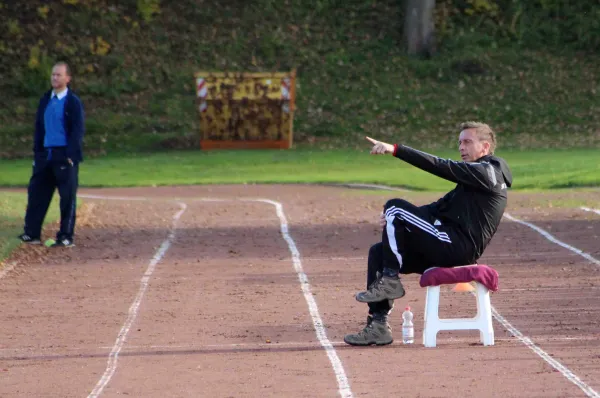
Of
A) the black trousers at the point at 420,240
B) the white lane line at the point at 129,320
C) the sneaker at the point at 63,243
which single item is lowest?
the sneaker at the point at 63,243

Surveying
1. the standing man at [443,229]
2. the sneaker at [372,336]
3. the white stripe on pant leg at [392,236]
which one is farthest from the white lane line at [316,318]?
the white stripe on pant leg at [392,236]

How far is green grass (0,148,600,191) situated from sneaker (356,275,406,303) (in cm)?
1340

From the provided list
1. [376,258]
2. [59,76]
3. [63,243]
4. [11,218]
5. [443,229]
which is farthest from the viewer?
[11,218]

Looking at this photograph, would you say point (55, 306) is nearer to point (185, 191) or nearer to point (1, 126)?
point (185, 191)

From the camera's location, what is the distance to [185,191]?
74.7 feet

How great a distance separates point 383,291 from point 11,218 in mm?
9890

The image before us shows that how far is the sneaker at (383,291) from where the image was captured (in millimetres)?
8664

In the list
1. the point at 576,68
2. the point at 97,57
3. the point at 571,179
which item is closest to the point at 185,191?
the point at 571,179

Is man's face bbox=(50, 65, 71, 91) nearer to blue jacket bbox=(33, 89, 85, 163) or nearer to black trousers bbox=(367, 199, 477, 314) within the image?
blue jacket bbox=(33, 89, 85, 163)

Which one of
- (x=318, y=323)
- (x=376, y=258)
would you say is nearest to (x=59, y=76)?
(x=318, y=323)

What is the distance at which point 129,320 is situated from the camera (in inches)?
404

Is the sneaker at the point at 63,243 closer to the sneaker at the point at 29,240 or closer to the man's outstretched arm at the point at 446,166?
the sneaker at the point at 29,240

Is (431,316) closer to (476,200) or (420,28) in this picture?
(476,200)

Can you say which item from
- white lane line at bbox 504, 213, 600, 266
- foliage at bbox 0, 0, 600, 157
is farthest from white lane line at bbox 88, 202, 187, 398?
foliage at bbox 0, 0, 600, 157
